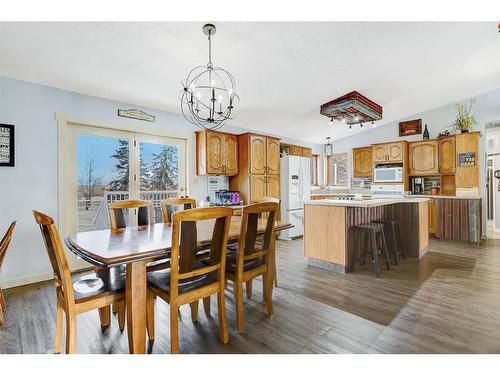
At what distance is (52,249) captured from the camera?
161 centimetres

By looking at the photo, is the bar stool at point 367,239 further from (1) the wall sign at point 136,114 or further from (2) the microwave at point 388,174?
(1) the wall sign at point 136,114

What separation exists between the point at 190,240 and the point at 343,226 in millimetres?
2253

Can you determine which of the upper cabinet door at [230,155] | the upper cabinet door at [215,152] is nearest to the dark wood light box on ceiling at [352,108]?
the upper cabinet door at [230,155]

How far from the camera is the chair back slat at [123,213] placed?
8.52 feet

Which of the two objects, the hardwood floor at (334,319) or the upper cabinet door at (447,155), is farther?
the upper cabinet door at (447,155)

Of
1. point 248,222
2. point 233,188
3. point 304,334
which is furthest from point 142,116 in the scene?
point 304,334

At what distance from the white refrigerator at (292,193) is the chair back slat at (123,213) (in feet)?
10.1

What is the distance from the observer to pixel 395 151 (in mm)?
6004

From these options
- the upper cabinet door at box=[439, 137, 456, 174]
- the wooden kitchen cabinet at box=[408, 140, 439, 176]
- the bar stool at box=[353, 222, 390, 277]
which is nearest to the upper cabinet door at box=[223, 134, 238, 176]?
the bar stool at box=[353, 222, 390, 277]

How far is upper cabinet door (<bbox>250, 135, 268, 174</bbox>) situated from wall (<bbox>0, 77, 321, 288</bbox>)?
268 centimetres

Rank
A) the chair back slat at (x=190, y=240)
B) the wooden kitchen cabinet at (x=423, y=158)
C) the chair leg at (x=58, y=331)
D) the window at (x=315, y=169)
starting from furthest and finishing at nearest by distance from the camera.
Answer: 1. the window at (x=315, y=169)
2. the wooden kitchen cabinet at (x=423, y=158)
3. the chair leg at (x=58, y=331)
4. the chair back slat at (x=190, y=240)
